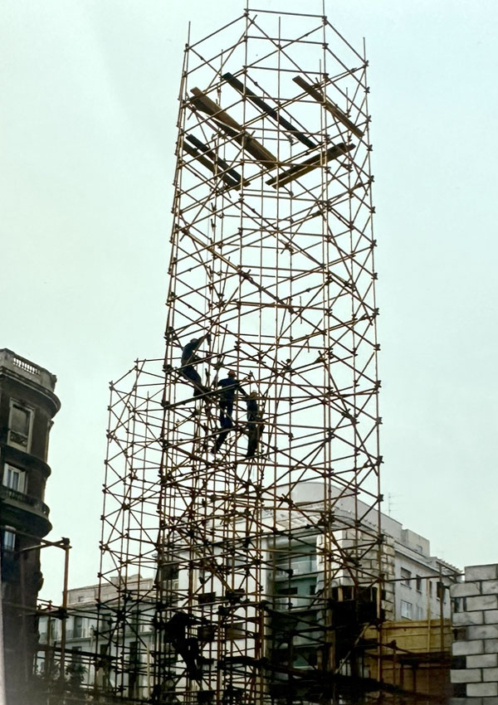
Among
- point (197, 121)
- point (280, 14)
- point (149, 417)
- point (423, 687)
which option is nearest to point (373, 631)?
point (423, 687)

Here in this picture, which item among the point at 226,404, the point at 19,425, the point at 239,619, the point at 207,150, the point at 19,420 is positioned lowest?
the point at 239,619

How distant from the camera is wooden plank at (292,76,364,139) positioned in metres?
25.6

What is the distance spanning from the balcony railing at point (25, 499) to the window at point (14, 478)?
36 cm

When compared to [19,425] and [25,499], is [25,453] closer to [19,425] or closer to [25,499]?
[19,425]

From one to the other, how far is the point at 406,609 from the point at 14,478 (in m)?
18.0

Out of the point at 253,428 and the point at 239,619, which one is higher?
the point at 253,428

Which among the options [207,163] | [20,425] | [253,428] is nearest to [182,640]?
[253,428]

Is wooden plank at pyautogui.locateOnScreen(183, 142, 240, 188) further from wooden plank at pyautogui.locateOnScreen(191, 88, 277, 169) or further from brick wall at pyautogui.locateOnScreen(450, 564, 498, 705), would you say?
brick wall at pyautogui.locateOnScreen(450, 564, 498, 705)

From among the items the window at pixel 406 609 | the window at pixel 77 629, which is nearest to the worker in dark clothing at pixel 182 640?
the window at pixel 406 609

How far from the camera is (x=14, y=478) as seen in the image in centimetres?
4116

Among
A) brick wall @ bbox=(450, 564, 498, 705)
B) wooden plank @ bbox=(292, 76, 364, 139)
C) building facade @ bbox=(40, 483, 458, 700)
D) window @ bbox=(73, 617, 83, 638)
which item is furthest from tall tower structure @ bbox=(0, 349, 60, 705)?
brick wall @ bbox=(450, 564, 498, 705)

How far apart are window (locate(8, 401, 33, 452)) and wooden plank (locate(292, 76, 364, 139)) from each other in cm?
1979

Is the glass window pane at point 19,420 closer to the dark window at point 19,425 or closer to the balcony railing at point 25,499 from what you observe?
the dark window at point 19,425

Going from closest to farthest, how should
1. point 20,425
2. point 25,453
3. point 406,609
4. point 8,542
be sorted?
1. point 8,542
2. point 25,453
3. point 20,425
4. point 406,609
